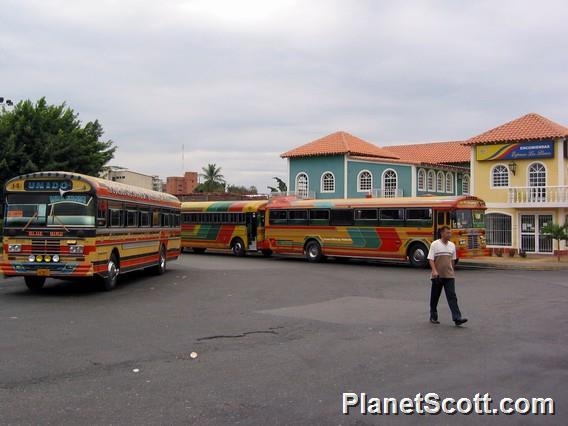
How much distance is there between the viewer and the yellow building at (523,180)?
3025cm

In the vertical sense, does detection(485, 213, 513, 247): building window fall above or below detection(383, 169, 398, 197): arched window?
below

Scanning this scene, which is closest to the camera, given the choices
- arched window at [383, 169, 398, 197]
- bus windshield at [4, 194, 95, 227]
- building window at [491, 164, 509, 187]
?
bus windshield at [4, 194, 95, 227]

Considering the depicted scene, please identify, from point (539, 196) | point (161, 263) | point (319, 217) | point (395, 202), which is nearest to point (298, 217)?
point (319, 217)

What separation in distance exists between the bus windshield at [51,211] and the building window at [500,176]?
23.3m

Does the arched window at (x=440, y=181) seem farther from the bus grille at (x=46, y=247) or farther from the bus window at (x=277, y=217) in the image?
the bus grille at (x=46, y=247)

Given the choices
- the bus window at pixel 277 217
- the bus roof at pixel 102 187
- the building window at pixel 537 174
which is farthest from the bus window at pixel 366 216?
the building window at pixel 537 174

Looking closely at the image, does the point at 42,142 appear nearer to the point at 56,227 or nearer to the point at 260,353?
the point at 56,227

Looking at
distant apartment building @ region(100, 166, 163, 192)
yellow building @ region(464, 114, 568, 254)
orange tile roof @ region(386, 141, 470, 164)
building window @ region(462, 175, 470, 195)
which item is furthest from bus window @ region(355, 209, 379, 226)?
distant apartment building @ region(100, 166, 163, 192)

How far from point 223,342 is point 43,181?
781 centimetres

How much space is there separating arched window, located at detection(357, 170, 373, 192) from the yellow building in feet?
30.5

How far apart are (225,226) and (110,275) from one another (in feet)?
54.3

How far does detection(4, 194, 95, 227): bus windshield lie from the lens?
1476cm

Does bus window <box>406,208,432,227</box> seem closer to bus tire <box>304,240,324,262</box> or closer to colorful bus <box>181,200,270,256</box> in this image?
bus tire <box>304,240,324,262</box>

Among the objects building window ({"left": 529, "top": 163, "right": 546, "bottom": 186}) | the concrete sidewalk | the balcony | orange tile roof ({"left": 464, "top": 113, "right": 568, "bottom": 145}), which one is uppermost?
orange tile roof ({"left": 464, "top": 113, "right": 568, "bottom": 145})
